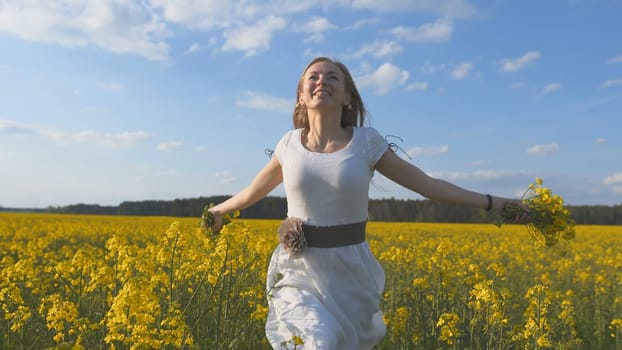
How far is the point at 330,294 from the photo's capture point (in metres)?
2.63

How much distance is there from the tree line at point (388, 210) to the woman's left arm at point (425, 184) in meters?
25.8

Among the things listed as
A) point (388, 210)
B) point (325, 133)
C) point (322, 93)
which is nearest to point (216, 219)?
point (325, 133)

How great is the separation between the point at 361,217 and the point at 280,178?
0.64 meters

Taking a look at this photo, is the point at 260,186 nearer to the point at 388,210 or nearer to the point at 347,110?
the point at 347,110

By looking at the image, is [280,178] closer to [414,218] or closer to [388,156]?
[388,156]

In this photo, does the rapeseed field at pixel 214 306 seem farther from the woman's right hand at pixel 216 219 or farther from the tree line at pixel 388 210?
the tree line at pixel 388 210

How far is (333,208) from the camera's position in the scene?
2730 mm

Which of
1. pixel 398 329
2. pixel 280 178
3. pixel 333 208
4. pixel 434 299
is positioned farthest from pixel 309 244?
pixel 434 299

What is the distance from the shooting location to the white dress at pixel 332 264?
262 cm

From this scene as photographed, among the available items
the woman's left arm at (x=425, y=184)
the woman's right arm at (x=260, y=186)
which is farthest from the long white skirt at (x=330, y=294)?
the woman's right arm at (x=260, y=186)

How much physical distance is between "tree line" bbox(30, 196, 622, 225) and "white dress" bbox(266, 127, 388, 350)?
25.9m

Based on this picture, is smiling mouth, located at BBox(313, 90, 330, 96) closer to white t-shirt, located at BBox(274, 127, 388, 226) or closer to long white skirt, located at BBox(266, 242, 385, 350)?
white t-shirt, located at BBox(274, 127, 388, 226)

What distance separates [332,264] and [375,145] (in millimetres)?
667

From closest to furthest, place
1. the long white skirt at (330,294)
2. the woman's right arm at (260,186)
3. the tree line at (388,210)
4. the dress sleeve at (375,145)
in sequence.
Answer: the long white skirt at (330,294) < the dress sleeve at (375,145) < the woman's right arm at (260,186) < the tree line at (388,210)
